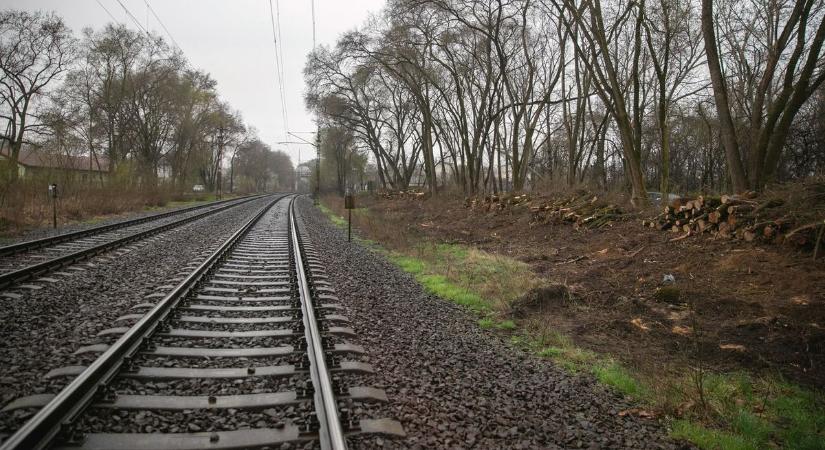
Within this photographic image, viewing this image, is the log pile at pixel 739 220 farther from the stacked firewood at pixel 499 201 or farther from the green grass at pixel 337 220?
the green grass at pixel 337 220

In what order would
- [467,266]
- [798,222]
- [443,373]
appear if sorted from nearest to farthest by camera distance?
[443,373] → [798,222] → [467,266]

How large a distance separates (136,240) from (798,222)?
13696 mm

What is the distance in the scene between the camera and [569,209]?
48.8 feet

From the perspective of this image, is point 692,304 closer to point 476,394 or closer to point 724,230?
point 724,230

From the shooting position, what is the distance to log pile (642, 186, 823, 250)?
7688 mm

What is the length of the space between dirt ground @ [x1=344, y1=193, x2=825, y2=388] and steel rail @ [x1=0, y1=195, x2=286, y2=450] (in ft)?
A: 15.7

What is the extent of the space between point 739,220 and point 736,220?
53 mm

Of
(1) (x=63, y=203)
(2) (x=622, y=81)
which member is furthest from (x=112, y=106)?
(2) (x=622, y=81)

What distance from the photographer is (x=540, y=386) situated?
4340 millimetres

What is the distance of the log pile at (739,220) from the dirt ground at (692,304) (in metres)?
0.21

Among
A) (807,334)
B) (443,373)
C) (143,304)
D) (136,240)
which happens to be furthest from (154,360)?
(136,240)

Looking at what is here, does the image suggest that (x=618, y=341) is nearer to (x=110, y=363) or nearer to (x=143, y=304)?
(x=110, y=363)

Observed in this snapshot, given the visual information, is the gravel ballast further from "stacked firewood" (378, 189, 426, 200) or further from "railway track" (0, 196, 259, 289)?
"stacked firewood" (378, 189, 426, 200)

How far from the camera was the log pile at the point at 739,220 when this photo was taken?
7.69 metres
